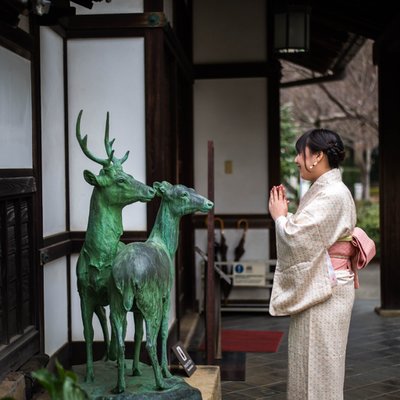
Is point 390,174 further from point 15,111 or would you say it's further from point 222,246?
point 15,111

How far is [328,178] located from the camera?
4250 mm

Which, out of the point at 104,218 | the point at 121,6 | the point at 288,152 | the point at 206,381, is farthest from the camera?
the point at 288,152

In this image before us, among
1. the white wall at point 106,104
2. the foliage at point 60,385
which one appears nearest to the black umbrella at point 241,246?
the white wall at point 106,104

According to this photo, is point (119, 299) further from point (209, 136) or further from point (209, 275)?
point (209, 136)

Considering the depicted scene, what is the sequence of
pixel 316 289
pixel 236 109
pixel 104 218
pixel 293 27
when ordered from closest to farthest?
pixel 316 289, pixel 104 218, pixel 293 27, pixel 236 109

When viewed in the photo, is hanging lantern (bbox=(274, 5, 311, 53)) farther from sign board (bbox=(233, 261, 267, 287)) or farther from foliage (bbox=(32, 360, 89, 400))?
foliage (bbox=(32, 360, 89, 400))

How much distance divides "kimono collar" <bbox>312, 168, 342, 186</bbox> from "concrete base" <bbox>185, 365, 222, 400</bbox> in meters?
1.64

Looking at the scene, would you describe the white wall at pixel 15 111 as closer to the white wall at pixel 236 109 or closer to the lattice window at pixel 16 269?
the lattice window at pixel 16 269

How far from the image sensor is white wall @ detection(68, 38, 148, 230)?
603 cm

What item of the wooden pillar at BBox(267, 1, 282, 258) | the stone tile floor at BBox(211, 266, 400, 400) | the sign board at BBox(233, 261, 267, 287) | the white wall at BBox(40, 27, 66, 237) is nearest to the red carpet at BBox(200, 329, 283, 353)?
the stone tile floor at BBox(211, 266, 400, 400)

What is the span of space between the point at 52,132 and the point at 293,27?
427cm

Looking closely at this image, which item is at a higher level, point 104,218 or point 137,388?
point 104,218

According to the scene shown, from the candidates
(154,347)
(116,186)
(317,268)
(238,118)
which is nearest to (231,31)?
(238,118)

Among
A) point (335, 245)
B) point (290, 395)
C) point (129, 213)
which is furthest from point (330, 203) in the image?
point (129, 213)
